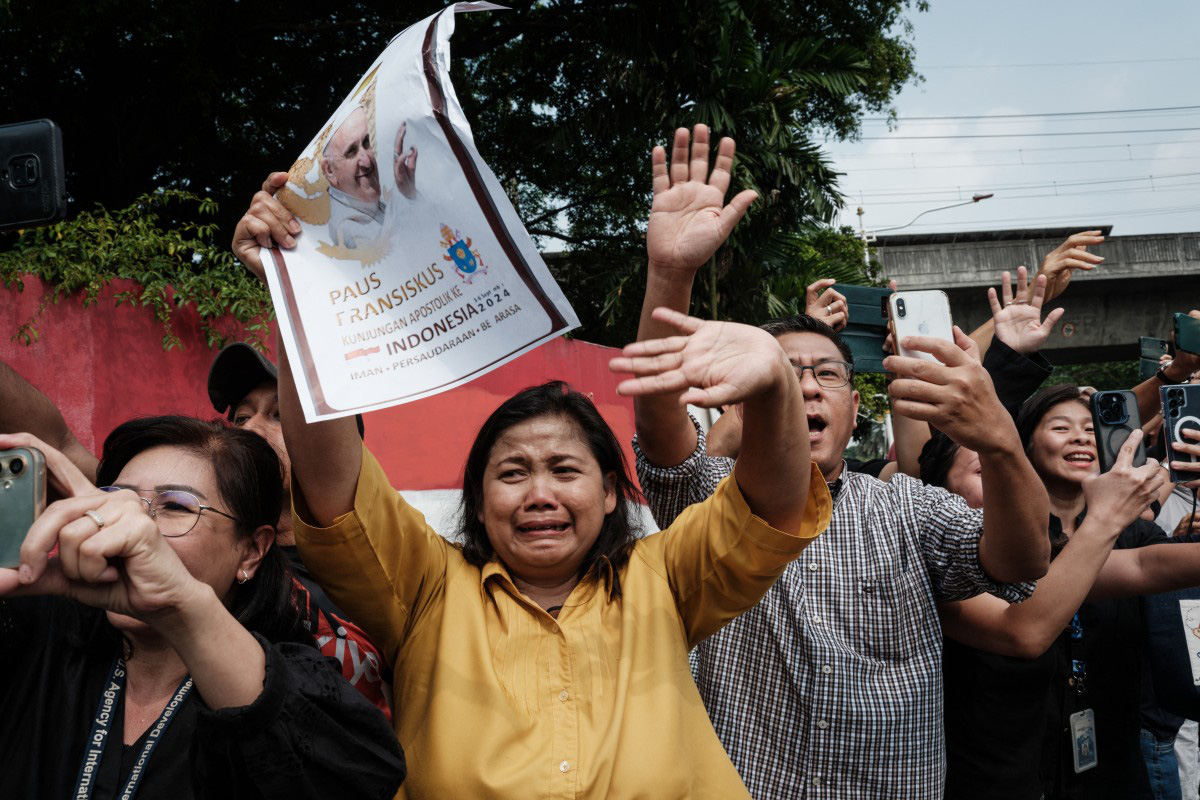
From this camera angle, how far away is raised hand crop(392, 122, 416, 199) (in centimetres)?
152

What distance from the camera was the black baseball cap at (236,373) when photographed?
2.48m

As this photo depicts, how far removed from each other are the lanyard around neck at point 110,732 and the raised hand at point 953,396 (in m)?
1.33

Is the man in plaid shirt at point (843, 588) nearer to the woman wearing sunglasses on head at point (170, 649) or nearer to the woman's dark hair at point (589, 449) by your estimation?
the woman's dark hair at point (589, 449)

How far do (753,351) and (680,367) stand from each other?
5.0 inches

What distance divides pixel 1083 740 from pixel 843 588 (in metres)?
1.18

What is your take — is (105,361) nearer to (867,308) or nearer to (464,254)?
(867,308)

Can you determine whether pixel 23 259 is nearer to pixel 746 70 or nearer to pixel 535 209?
pixel 746 70

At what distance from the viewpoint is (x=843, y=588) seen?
7.00ft

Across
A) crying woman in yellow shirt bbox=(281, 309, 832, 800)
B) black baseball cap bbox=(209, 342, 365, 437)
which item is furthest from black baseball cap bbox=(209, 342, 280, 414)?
crying woman in yellow shirt bbox=(281, 309, 832, 800)

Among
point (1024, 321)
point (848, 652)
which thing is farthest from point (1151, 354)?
point (848, 652)

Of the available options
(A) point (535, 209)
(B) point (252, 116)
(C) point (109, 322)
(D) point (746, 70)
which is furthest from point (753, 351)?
(A) point (535, 209)

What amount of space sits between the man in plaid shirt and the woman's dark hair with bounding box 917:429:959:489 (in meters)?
0.70

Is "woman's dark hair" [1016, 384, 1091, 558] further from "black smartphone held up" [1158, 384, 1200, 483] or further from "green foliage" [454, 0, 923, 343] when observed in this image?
"green foliage" [454, 0, 923, 343]

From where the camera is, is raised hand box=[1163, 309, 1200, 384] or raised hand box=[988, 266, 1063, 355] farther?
raised hand box=[1163, 309, 1200, 384]
